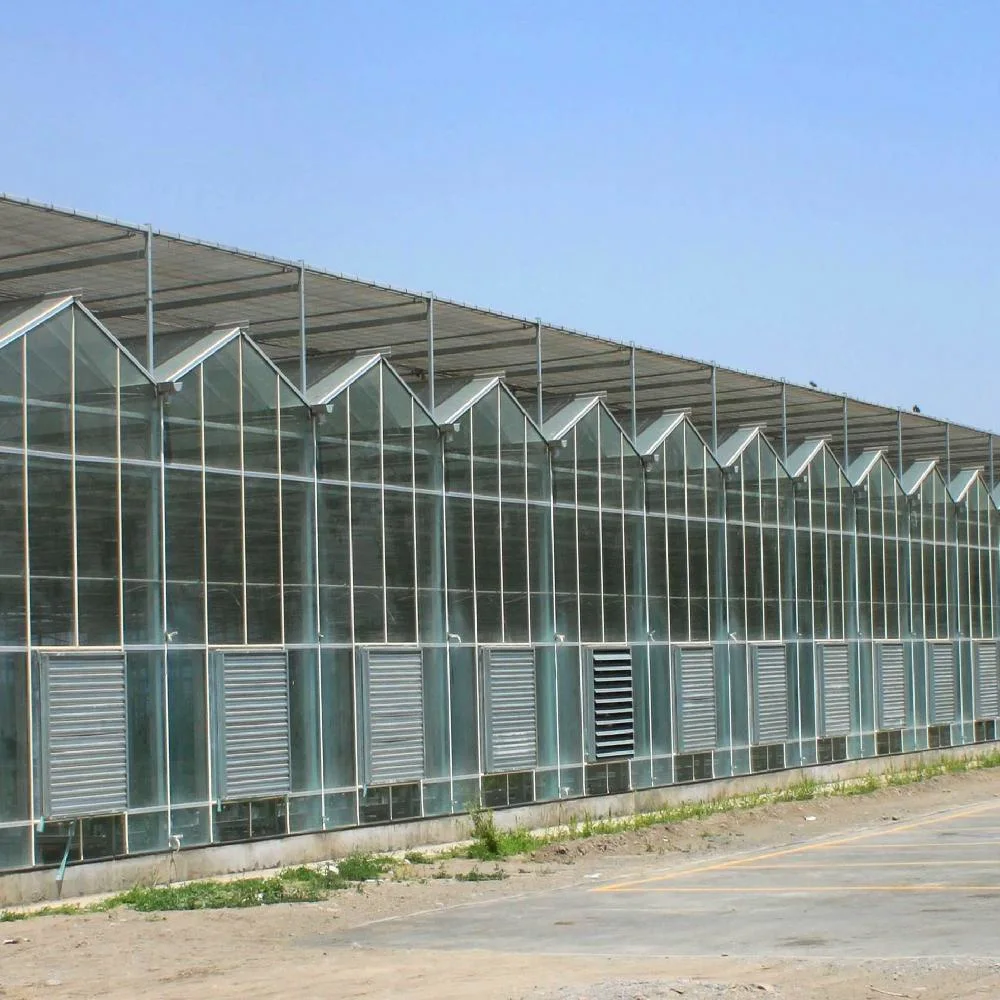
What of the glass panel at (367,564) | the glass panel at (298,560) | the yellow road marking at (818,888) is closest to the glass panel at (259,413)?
the glass panel at (298,560)

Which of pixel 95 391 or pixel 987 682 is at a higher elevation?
pixel 95 391

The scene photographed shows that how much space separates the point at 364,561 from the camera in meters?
28.7

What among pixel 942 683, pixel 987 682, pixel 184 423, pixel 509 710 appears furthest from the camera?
pixel 987 682

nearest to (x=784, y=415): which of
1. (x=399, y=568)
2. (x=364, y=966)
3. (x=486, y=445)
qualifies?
(x=486, y=445)

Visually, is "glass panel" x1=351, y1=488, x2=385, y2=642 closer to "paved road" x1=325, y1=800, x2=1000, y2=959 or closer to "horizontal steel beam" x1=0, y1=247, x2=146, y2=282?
"horizontal steel beam" x1=0, y1=247, x2=146, y2=282

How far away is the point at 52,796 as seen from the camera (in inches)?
885

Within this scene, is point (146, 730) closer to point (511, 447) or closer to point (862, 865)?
point (511, 447)

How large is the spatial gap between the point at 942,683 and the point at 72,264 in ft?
102

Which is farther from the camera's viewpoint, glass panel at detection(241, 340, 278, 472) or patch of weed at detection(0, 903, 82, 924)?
glass panel at detection(241, 340, 278, 472)

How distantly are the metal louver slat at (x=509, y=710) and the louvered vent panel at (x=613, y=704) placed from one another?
221cm

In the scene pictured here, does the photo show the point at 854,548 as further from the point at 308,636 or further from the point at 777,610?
the point at 308,636

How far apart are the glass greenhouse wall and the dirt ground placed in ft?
8.87

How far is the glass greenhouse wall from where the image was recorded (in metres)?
23.1

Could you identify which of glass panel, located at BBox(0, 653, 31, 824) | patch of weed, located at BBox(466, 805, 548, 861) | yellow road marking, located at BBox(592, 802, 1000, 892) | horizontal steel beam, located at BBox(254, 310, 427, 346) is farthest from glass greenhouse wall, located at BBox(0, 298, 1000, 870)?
yellow road marking, located at BBox(592, 802, 1000, 892)
